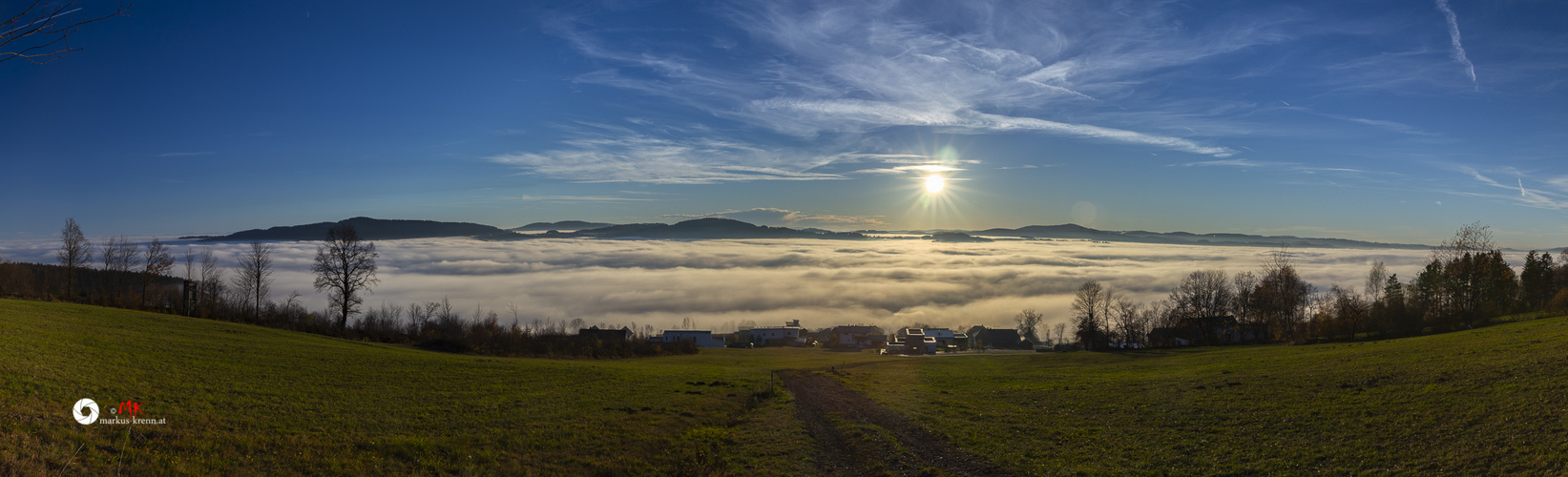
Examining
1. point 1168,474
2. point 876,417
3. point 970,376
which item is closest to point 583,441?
point 876,417

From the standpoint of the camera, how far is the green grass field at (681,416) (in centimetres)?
1411

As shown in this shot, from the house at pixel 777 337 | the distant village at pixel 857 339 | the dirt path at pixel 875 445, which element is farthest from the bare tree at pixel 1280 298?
the house at pixel 777 337

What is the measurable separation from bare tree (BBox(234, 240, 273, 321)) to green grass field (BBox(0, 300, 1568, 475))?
37.7 m

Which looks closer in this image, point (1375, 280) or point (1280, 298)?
point (1280, 298)

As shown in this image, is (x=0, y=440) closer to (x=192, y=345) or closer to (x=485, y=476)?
(x=485, y=476)

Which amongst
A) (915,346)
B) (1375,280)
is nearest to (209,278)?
(915,346)

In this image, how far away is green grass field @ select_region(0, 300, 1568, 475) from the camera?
1411 centimetres

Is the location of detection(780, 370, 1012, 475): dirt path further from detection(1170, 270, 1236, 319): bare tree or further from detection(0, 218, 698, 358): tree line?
detection(1170, 270, 1236, 319): bare tree

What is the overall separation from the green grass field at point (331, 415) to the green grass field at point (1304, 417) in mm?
7854

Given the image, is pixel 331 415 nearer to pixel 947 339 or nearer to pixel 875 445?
pixel 875 445

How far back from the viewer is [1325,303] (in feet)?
267

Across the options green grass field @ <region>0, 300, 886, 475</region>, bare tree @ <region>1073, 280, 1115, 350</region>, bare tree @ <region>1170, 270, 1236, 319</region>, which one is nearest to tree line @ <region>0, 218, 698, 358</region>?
green grass field @ <region>0, 300, 886, 475</region>

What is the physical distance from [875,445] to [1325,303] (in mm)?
92205

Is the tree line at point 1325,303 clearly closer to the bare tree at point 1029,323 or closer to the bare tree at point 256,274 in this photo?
the bare tree at point 1029,323
